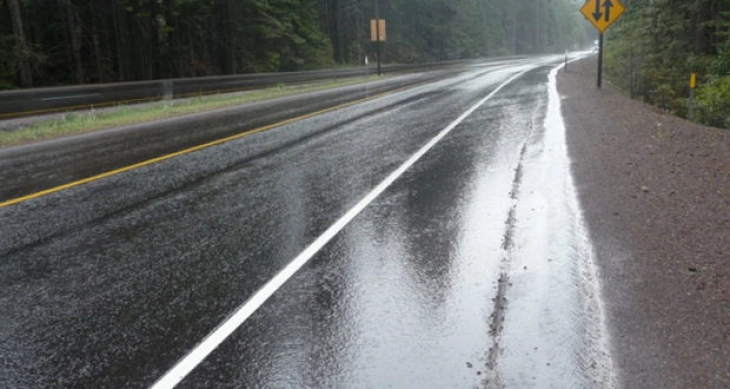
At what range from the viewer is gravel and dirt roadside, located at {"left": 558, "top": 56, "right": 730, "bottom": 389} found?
3307mm

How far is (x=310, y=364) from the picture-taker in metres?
3.31

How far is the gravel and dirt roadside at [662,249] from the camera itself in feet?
10.8

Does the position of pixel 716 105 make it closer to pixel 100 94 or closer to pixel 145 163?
pixel 145 163

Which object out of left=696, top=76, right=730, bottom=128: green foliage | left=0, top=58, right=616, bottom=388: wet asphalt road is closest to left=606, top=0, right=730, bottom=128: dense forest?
left=696, top=76, right=730, bottom=128: green foliage

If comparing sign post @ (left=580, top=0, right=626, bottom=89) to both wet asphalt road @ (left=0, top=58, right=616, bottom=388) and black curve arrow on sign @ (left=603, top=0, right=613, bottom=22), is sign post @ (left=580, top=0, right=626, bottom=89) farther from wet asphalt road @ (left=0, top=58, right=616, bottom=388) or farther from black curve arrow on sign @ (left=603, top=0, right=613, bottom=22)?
wet asphalt road @ (left=0, top=58, right=616, bottom=388)

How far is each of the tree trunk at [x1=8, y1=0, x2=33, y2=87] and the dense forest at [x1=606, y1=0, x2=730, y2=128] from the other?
97.8 feet

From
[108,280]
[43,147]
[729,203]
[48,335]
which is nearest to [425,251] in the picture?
[108,280]

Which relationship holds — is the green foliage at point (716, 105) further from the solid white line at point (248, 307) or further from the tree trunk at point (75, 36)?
the tree trunk at point (75, 36)

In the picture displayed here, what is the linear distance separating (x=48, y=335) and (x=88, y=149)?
7832 mm

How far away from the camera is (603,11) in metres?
19.9

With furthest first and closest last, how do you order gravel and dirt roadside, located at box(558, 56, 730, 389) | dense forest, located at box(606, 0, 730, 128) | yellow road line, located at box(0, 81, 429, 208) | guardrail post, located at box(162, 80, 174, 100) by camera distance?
guardrail post, located at box(162, 80, 174, 100), dense forest, located at box(606, 0, 730, 128), yellow road line, located at box(0, 81, 429, 208), gravel and dirt roadside, located at box(558, 56, 730, 389)

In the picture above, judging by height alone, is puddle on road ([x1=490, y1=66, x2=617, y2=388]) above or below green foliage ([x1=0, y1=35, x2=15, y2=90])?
below

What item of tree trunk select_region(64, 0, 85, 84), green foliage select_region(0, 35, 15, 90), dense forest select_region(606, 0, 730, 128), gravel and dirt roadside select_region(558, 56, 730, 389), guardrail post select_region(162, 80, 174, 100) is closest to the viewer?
gravel and dirt roadside select_region(558, 56, 730, 389)

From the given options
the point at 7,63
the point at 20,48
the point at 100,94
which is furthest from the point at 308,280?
the point at 7,63
